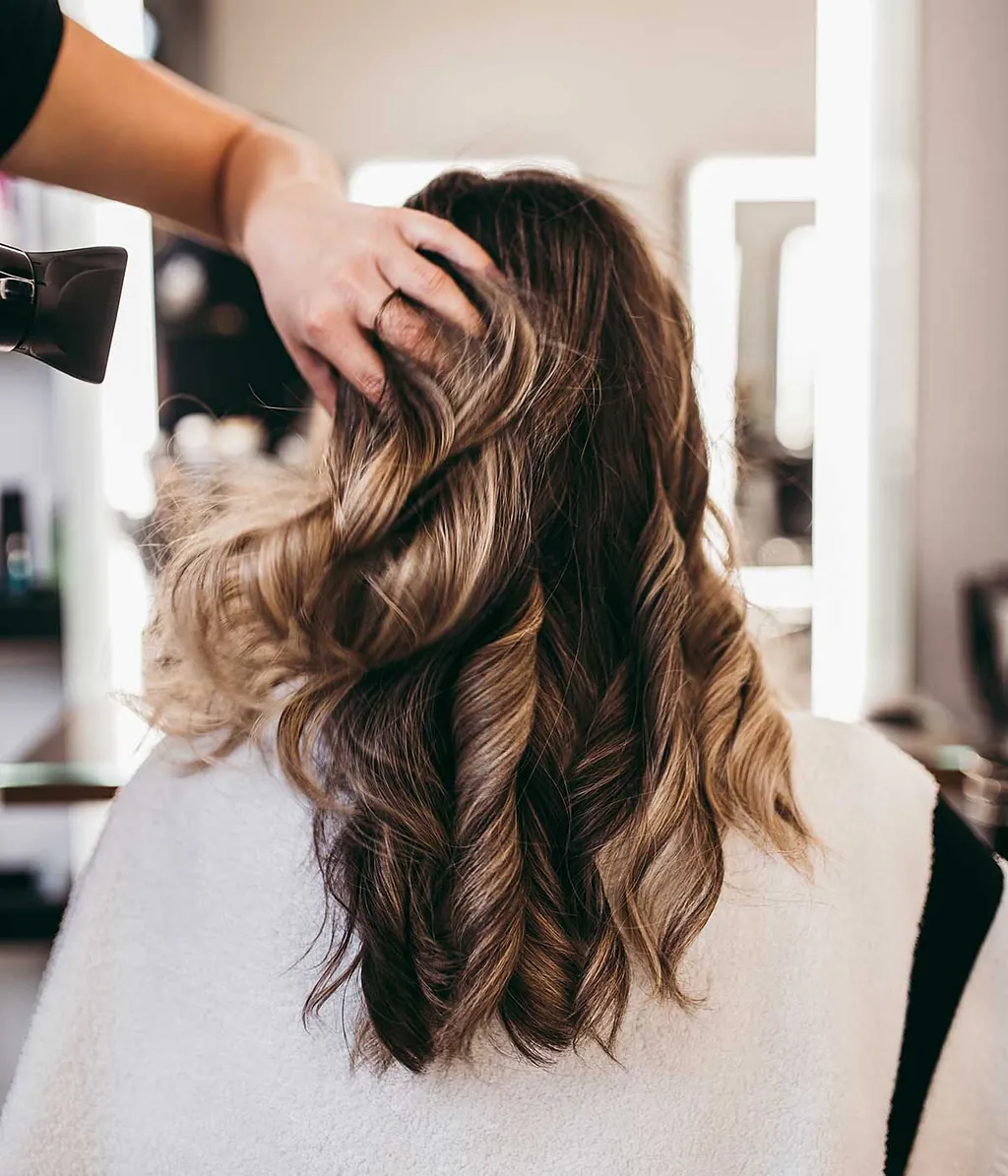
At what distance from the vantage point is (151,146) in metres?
0.75

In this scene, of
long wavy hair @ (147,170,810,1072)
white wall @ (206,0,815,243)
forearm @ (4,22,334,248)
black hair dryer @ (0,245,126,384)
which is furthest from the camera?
white wall @ (206,0,815,243)

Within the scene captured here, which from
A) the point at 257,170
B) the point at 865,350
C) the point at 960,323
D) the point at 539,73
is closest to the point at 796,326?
→ the point at 865,350

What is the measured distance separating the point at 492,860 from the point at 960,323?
65.8 inches

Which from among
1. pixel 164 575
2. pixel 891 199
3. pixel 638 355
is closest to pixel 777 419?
pixel 891 199

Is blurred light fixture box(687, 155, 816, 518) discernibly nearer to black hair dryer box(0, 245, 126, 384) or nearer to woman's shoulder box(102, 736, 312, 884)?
woman's shoulder box(102, 736, 312, 884)

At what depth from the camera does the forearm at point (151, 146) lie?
0.69m

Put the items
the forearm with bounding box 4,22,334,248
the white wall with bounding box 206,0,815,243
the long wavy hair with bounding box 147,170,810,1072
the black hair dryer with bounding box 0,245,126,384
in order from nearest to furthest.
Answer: the black hair dryer with bounding box 0,245,126,384, the long wavy hair with bounding box 147,170,810,1072, the forearm with bounding box 4,22,334,248, the white wall with bounding box 206,0,815,243

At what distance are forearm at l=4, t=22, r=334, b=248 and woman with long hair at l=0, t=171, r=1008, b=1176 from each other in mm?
194

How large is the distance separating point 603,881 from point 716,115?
5.27 ft

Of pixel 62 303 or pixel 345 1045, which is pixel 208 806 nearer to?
pixel 345 1045

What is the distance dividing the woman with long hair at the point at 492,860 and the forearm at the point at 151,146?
0.19m

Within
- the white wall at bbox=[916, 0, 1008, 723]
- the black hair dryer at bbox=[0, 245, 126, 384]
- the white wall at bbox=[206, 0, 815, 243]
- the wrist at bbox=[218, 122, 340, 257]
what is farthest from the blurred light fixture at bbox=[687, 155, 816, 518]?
the black hair dryer at bbox=[0, 245, 126, 384]

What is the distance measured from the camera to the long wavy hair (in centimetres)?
56

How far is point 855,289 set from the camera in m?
1.85
